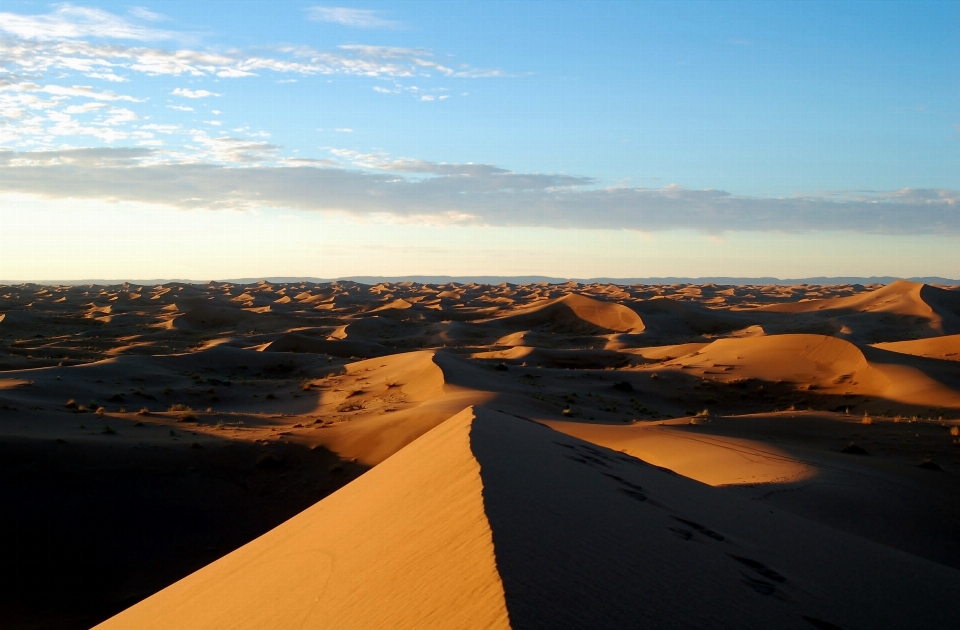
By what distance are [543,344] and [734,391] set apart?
15.4 meters

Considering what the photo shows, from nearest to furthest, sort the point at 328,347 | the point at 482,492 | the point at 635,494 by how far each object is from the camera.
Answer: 1. the point at 482,492
2. the point at 635,494
3. the point at 328,347

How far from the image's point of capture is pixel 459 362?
23.8 m

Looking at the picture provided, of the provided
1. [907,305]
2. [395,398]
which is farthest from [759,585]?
[907,305]

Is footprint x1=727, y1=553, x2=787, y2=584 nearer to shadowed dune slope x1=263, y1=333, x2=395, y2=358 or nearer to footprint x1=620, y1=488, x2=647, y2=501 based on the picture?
footprint x1=620, y1=488, x2=647, y2=501

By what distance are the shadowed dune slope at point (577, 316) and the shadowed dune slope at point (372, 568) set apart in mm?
39557

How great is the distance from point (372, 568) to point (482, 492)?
2.52 ft

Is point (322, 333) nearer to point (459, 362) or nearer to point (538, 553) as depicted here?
point (459, 362)

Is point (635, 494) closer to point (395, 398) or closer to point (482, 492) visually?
→ point (482, 492)

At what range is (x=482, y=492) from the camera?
4.50m

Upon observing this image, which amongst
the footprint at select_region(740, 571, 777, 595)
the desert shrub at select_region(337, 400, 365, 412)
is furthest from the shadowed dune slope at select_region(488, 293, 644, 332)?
the footprint at select_region(740, 571, 777, 595)

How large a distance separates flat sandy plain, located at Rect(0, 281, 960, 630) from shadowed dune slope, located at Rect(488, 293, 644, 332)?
60.1 ft

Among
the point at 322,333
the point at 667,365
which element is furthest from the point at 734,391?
the point at 322,333

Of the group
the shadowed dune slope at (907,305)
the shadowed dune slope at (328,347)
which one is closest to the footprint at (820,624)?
the shadowed dune slope at (328,347)

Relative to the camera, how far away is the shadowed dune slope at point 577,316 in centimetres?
4625
